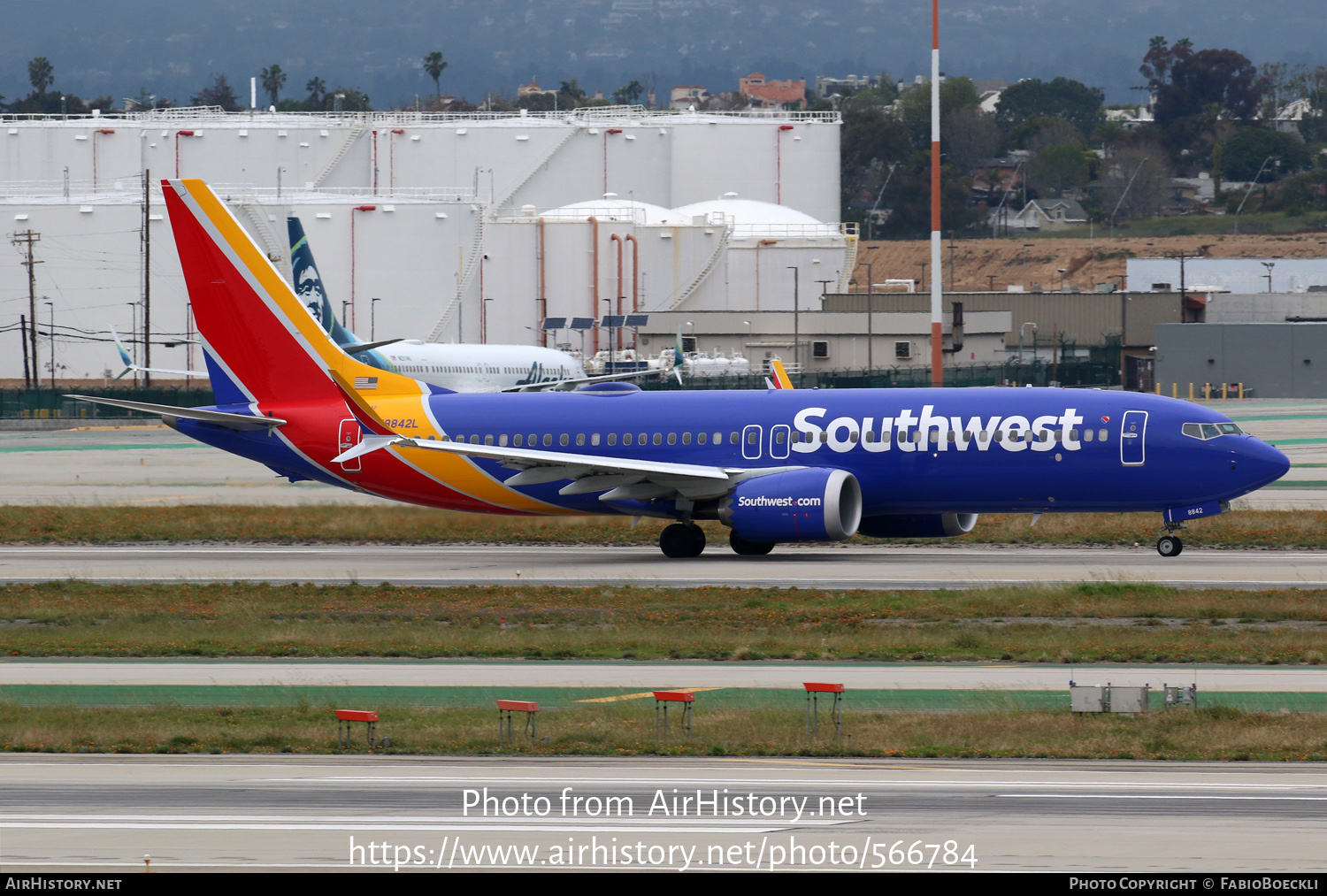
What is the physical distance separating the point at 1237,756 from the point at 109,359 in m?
121

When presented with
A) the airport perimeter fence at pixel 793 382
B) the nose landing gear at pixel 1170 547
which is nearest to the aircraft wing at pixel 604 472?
the nose landing gear at pixel 1170 547

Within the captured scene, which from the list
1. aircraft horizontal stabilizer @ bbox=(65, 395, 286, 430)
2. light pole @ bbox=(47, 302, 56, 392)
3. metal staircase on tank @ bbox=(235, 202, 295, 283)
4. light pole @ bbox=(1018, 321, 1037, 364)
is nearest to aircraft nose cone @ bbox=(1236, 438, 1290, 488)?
aircraft horizontal stabilizer @ bbox=(65, 395, 286, 430)

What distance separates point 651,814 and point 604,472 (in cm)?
2459

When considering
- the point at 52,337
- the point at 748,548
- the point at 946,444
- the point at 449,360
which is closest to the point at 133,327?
the point at 52,337

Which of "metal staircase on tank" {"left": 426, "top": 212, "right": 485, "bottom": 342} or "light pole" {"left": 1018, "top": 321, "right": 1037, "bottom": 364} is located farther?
"metal staircase on tank" {"left": 426, "top": 212, "right": 485, "bottom": 342}

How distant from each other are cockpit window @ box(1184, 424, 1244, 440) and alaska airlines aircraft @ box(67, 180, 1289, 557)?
0.04 meters

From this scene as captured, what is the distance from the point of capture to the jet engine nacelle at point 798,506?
36.5 m

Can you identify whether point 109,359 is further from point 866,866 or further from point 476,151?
point 866,866

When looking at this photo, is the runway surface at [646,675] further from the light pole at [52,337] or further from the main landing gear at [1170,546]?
the light pole at [52,337]

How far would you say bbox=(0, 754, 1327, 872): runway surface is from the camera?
12.2 metres

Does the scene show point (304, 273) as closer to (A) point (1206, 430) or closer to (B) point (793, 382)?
(B) point (793, 382)

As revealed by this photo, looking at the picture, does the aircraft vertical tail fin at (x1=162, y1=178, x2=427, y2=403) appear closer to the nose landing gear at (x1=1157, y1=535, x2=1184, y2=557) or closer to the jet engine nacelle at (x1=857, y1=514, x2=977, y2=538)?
the jet engine nacelle at (x1=857, y1=514, x2=977, y2=538)

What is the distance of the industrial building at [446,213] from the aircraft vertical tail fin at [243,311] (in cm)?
6570

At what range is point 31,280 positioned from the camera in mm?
115625
